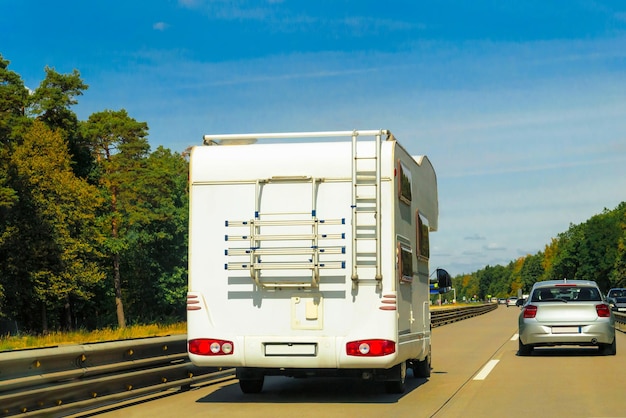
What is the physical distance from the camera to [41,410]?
994 cm

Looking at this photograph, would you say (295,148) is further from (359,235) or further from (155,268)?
(155,268)

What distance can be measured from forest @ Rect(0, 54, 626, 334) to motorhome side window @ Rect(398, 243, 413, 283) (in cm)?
3894

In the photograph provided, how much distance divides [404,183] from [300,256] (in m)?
1.66

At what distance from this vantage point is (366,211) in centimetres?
1177

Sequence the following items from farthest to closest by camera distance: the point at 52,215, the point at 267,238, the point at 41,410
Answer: the point at 52,215, the point at 267,238, the point at 41,410

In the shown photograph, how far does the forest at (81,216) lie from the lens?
54000 mm

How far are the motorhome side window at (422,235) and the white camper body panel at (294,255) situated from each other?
1.24 meters

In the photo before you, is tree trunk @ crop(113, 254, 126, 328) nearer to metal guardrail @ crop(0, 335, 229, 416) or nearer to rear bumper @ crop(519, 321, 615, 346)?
rear bumper @ crop(519, 321, 615, 346)

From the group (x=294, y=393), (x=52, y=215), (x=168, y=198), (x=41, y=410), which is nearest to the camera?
(x=41, y=410)

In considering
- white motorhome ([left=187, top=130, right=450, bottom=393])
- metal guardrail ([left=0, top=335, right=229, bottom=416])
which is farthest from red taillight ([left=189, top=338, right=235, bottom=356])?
metal guardrail ([left=0, top=335, right=229, bottom=416])

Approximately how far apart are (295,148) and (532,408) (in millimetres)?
4212

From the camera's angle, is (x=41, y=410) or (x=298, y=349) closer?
(x=41, y=410)

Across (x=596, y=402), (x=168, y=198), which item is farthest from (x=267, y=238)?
(x=168, y=198)

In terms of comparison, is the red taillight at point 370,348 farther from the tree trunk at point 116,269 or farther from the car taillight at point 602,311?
the tree trunk at point 116,269
